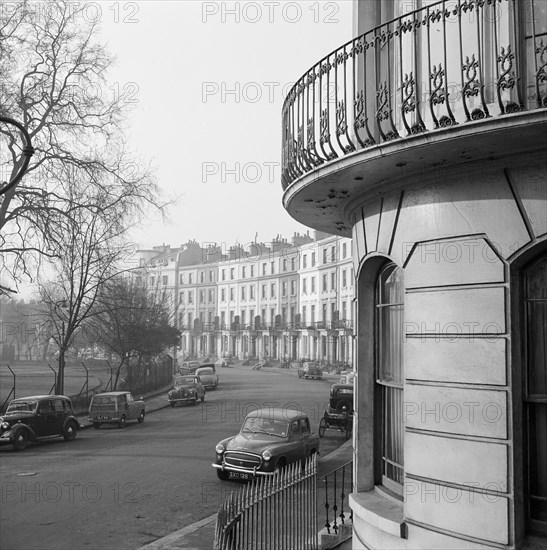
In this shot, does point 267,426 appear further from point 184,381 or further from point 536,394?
point 184,381

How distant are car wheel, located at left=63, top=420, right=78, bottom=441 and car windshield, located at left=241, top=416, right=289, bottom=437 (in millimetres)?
9671

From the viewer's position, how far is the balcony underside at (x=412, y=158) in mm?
4938

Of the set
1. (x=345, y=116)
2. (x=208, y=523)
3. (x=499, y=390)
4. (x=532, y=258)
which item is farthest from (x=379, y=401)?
(x=208, y=523)

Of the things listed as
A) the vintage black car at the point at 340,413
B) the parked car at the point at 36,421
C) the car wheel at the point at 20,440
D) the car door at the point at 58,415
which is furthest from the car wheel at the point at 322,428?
the car wheel at the point at 20,440

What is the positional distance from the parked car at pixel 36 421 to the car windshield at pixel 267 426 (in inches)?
354

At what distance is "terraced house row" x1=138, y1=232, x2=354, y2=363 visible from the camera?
79.3 metres

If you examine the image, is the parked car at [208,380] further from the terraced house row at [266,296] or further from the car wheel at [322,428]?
the car wheel at [322,428]

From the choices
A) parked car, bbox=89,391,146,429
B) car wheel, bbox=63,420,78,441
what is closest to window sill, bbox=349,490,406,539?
car wheel, bbox=63,420,78,441

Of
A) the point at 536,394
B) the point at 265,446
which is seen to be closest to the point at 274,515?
the point at 536,394

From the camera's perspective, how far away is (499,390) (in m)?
5.48

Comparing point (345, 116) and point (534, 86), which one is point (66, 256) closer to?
point (345, 116)

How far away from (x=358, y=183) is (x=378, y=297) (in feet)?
4.94

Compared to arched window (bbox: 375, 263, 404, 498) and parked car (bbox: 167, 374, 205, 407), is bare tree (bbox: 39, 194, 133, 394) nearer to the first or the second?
parked car (bbox: 167, 374, 205, 407)

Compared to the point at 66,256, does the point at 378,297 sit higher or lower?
lower
